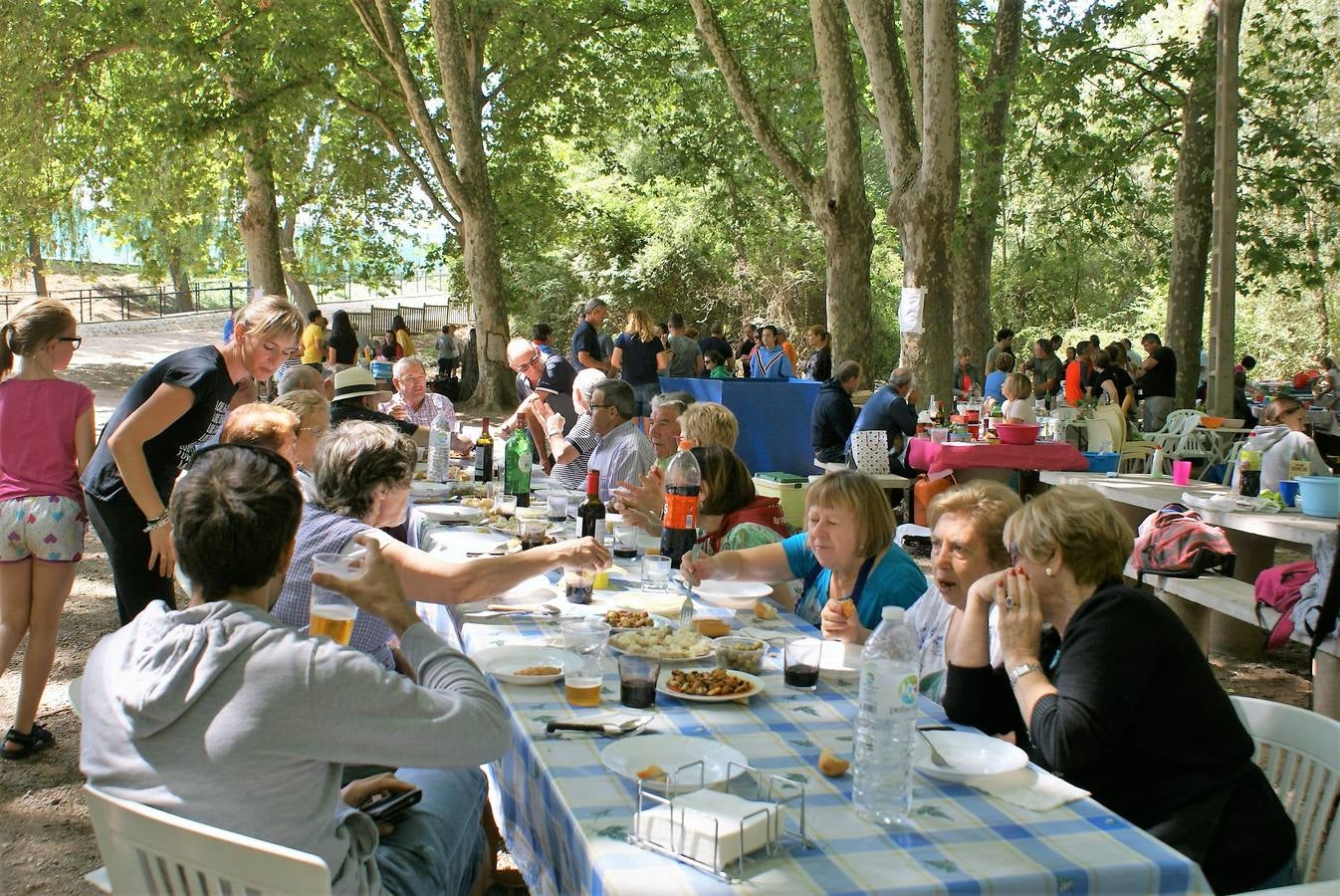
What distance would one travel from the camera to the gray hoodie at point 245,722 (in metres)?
1.82

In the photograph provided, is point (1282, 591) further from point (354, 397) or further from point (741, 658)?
point (354, 397)

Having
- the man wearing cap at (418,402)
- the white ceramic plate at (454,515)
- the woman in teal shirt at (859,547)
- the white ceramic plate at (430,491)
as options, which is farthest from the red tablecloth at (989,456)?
the woman in teal shirt at (859,547)

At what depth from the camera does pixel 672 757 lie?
7.14ft

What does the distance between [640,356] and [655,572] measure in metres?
9.16

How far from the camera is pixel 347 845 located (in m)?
2.06

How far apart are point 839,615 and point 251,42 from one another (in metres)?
15.5

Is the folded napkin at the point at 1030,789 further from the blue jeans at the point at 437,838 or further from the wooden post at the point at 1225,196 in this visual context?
the wooden post at the point at 1225,196

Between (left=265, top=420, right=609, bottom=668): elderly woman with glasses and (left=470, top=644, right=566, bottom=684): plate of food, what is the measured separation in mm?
322

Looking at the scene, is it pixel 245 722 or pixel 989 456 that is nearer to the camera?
pixel 245 722

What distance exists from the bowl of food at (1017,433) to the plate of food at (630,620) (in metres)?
6.46

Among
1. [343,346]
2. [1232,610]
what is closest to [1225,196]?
[1232,610]

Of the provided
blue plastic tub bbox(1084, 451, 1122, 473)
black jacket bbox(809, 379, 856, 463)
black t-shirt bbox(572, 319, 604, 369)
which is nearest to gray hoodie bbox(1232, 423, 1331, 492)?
blue plastic tub bbox(1084, 451, 1122, 473)

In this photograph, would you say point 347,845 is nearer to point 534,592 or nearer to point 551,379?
point 534,592

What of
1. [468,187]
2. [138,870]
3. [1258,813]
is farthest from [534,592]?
[468,187]
